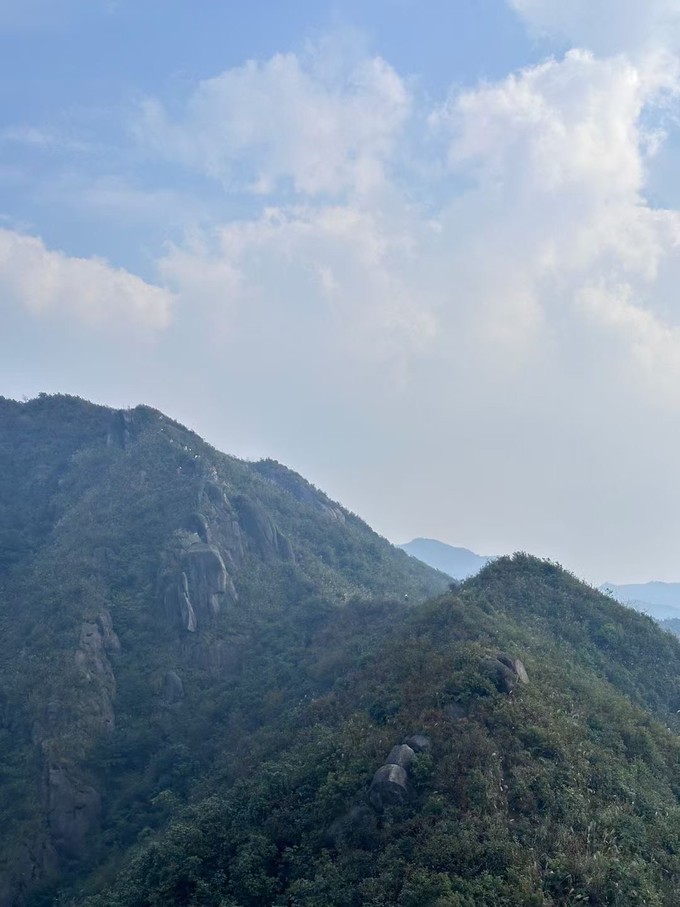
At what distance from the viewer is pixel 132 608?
52219mm

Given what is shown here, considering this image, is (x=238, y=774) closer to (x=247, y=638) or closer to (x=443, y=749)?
(x=443, y=749)

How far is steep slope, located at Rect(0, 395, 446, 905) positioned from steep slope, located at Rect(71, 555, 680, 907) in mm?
9412

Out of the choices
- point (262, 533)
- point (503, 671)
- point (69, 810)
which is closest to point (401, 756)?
point (503, 671)

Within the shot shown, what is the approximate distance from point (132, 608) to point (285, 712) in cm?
1909

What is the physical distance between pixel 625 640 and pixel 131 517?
139 feet

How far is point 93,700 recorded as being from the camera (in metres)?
42.5

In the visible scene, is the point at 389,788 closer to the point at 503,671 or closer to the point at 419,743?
the point at 419,743

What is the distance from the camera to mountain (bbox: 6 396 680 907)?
18656 millimetres

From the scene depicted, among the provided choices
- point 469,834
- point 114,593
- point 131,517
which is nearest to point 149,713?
point 114,593

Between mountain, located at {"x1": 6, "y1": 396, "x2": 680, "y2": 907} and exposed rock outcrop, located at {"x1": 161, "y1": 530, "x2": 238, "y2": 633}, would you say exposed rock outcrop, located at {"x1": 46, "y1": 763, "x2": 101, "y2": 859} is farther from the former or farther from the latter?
exposed rock outcrop, located at {"x1": 161, "y1": 530, "x2": 238, "y2": 633}

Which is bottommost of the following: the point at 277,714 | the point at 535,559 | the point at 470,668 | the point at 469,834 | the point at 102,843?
the point at 102,843

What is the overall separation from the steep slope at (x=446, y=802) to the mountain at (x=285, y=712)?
0.28ft

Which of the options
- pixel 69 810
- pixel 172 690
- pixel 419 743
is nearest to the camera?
pixel 419 743

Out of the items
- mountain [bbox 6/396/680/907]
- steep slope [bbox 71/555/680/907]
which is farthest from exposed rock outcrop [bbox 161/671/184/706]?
steep slope [bbox 71/555/680/907]
